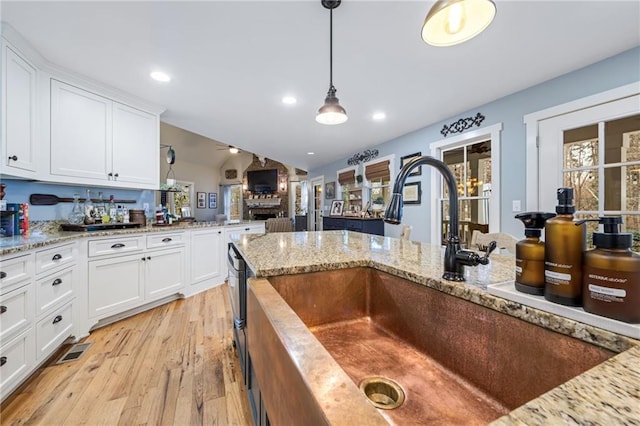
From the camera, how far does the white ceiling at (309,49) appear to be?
1521mm

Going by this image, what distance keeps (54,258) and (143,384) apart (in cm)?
110

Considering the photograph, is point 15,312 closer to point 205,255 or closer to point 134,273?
Result: point 134,273

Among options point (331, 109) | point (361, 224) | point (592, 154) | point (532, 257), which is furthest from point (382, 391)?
point (361, 224)

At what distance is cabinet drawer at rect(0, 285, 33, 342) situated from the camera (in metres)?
1.39

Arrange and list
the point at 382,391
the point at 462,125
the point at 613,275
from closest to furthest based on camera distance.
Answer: the point at 613,275 < the point at 382,391 < the point at 462,125

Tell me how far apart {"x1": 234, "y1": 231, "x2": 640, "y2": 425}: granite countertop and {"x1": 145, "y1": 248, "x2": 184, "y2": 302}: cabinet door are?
1.99 meters

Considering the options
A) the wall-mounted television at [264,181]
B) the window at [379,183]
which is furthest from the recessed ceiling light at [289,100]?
the wall-mounted television at [264,181]

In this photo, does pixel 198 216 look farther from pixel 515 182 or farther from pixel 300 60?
pixel 515 182

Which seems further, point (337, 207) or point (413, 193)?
point (337, 207)

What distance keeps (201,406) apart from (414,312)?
133cm

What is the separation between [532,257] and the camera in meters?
0.60

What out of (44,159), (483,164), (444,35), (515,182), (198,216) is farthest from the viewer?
(198,216)

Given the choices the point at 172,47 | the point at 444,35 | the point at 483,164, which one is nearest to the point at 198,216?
the point at 172,47

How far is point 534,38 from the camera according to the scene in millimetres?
1700
